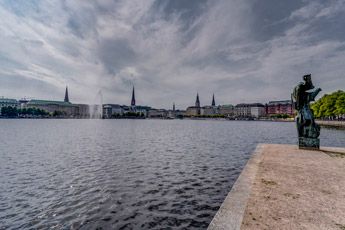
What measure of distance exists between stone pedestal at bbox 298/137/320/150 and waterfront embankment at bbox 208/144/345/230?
6781 mm

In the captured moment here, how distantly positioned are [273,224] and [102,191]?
7800 mm

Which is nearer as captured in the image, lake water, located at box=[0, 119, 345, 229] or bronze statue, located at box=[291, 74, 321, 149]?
lake water, located at box=[0, 119, 345, 229]

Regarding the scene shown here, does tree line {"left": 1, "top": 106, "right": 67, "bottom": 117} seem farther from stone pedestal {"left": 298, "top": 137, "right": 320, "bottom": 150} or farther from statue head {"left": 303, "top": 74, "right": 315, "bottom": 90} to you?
statue head {"left": 303, "top": 74, "right": 315, "bottom": 90}

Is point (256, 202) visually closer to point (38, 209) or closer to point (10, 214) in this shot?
point (38, 209)

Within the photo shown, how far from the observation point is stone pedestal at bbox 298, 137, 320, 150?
49.1 feet

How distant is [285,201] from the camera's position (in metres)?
5.61

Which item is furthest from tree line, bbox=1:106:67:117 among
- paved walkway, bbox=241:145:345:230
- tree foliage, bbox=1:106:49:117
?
paved walkway, bbox=241:145:345:230

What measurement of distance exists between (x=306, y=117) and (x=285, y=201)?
1244 centimetres

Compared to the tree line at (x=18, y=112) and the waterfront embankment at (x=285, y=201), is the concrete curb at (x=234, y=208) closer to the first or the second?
the waterfront embankment at (x=285, y=201)

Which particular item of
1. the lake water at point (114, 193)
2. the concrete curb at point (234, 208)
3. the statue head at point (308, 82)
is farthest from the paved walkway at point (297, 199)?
the statue head at point (308, 82)

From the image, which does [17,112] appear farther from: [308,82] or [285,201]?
[285,201]

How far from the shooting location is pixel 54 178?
448 inches

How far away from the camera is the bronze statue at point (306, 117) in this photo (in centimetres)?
1504

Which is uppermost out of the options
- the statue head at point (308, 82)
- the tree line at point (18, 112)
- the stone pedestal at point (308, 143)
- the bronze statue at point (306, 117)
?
the tree line at point (18, 112)
